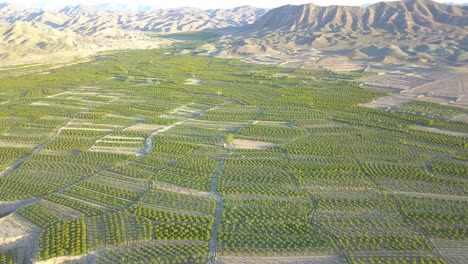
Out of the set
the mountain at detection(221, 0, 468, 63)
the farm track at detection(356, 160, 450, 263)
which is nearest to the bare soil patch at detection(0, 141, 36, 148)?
the farm track at detection(356, 160, 450, 263)

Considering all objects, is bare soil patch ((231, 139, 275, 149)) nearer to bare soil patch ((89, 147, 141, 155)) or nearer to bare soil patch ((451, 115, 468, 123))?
bare soil patch ((89, 147, 141, 155))

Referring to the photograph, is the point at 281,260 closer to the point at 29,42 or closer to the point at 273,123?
the point at 273,123

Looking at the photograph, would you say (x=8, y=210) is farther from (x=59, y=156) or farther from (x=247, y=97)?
(x=247, y=97)

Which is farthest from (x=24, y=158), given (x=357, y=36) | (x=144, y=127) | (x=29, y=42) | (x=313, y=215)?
(x=357, y=36)

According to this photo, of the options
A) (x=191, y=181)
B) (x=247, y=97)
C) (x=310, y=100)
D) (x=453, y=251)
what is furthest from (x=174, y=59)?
(x=453, y=251)

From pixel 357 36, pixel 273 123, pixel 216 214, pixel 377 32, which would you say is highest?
pixel 377 32

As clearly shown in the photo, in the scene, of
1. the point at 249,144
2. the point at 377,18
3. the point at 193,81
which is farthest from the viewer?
the point at 377,18

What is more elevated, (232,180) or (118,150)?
(118,150)
